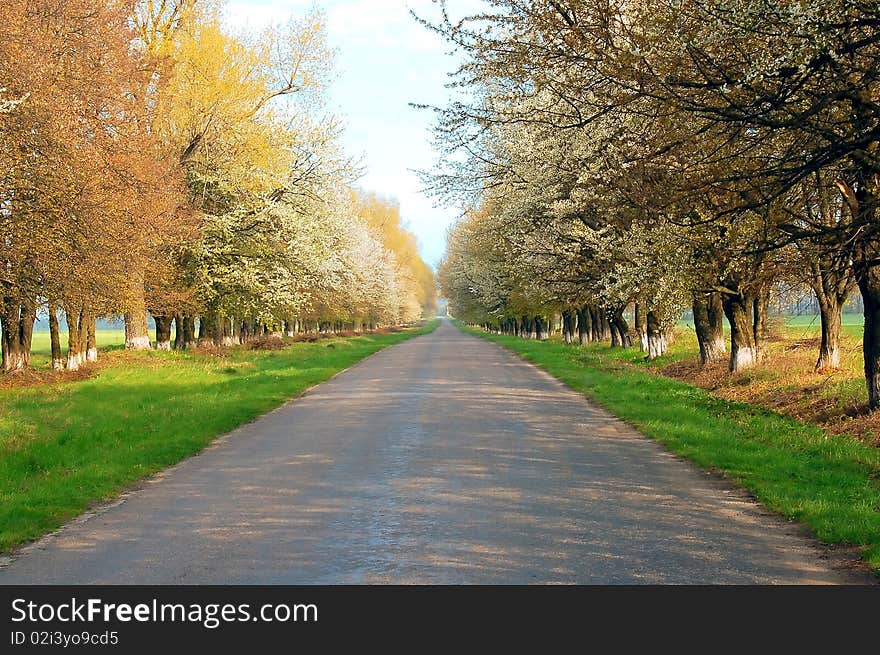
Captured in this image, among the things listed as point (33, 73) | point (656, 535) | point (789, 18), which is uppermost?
point (33, 73)

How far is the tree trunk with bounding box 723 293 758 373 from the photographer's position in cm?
2262

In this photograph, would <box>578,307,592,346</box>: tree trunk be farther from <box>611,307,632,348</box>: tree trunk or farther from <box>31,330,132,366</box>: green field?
<box>31,330,132,366</box>: green field

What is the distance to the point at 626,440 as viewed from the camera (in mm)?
13375

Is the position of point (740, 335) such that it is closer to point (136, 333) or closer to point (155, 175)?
point (155, 175)

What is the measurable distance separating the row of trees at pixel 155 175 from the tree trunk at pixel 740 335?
51.9ft

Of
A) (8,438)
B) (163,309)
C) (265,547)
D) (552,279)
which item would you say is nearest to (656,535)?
(265,547)

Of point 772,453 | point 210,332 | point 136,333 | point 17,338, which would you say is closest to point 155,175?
point 17,338

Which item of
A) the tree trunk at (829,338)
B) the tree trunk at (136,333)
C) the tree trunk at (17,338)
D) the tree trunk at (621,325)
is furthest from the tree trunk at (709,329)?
the tree trunk at (136,333)

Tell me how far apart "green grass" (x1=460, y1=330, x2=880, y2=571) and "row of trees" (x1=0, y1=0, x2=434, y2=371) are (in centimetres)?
1269

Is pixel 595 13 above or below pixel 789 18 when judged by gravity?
above

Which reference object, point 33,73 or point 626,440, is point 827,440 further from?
point 33,73

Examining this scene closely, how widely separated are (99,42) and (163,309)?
12897 mm

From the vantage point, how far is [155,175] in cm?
2620

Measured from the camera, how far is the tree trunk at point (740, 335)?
22625 millimetres
